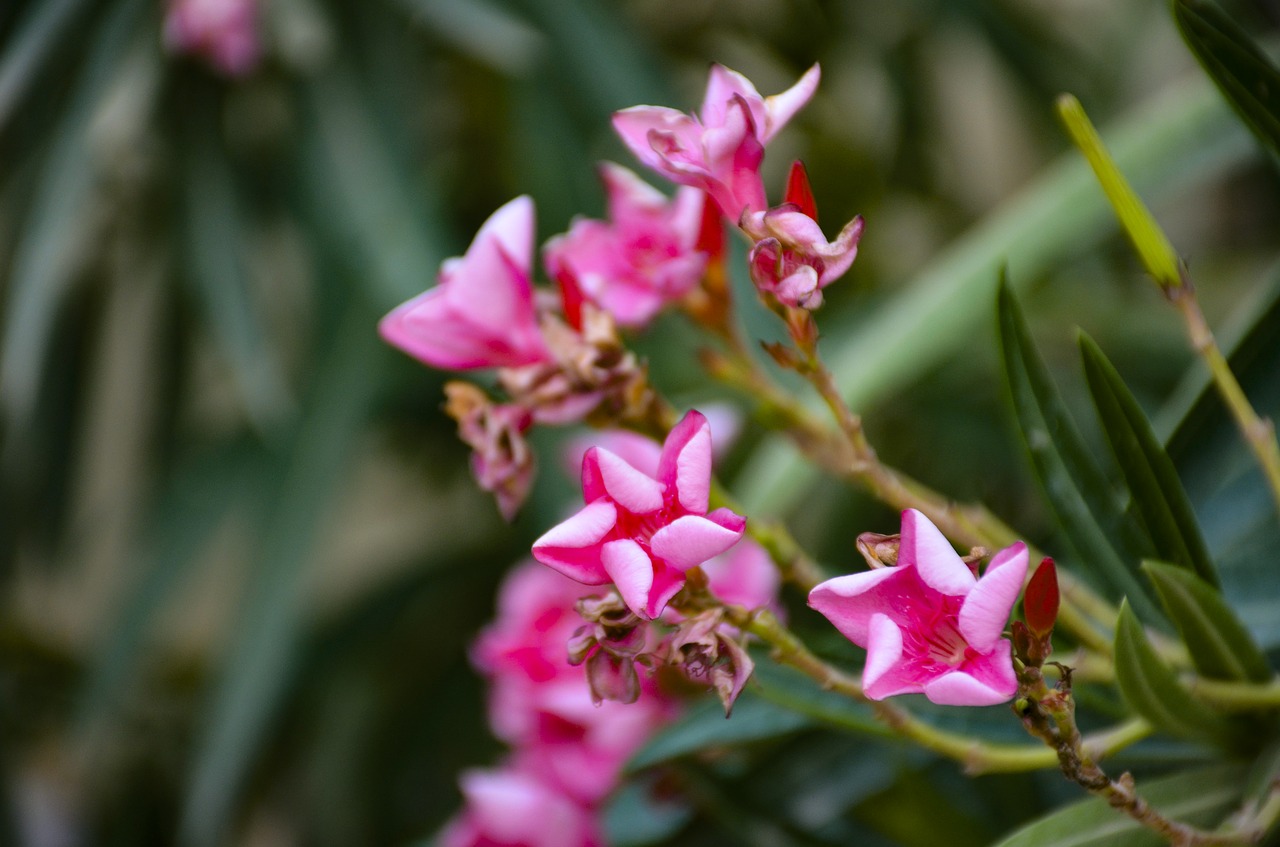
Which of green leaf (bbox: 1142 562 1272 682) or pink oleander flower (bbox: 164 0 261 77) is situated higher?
pink oleander flower (bbox: 164 0 261 77)

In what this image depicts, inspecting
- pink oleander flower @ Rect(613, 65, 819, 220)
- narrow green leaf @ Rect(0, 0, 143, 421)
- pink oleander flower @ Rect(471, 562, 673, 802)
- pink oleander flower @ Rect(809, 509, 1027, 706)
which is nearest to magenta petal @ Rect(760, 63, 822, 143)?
pink oleander flower @ Rect(613, 65, 819, 220)

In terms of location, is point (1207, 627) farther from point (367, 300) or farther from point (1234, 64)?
point (367, 300)

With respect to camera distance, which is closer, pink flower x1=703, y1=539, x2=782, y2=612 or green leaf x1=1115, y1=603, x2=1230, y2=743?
green leaf x1=1115, y1=603, x2=1230, y2=743

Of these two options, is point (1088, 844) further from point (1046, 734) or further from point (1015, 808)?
point (1015, 808)

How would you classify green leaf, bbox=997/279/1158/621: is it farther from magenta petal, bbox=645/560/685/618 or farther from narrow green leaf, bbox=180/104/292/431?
narrow green leaf, bbox=180/104/292/431

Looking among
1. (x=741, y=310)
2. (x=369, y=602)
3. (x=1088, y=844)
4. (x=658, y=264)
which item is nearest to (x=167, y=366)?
(x=369, y=602)
